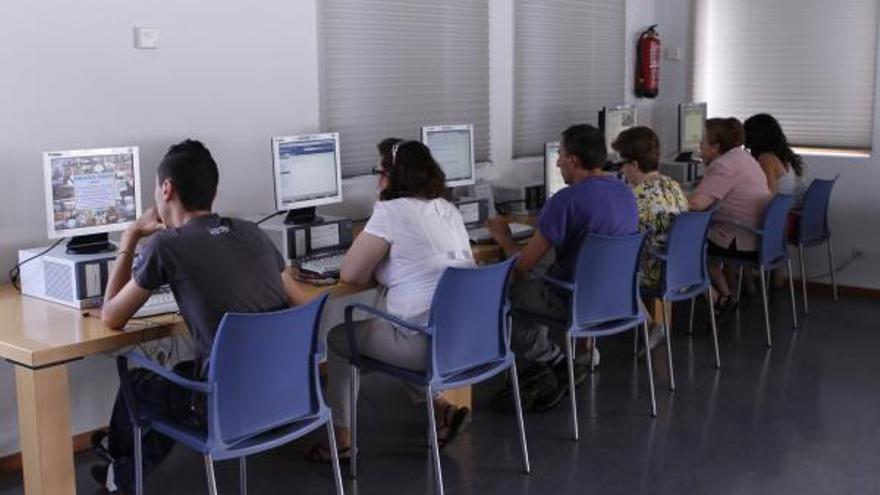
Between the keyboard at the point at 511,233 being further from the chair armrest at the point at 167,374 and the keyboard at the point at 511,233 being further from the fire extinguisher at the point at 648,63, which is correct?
the fire extinguisher at the point at 648,63

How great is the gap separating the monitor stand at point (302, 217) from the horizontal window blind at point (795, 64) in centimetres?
381

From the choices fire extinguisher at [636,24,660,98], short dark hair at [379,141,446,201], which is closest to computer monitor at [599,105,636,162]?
fire extinguisher at [636,24,660,98]

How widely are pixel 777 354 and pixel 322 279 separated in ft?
8.29

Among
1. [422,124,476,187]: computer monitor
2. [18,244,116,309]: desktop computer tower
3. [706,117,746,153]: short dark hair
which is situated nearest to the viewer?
[18,244,116,309]: desktop computer tower

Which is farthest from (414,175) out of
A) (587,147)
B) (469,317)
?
(587,147)

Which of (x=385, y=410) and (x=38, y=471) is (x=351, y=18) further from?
(x=38, y=471)

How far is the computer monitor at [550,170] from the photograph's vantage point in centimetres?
534

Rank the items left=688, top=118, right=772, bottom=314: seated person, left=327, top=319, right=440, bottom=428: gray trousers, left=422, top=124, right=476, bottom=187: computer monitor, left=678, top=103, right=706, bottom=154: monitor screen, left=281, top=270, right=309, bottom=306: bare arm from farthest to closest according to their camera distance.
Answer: left=678, top=103, right=706, bottom=154: monitor screen < left=688, top=118, right=772, bottom=314: seated person < left=422, top=124, right=476, bottom=187: computer monitor < left=327, top=319, right=440, bottom=428: gray trousers < left=281, top=270, right=309, bottom=306: bare arm

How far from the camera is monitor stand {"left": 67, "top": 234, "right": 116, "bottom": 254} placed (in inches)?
135

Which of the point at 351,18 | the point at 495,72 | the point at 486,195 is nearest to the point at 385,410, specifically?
the point at 486,195

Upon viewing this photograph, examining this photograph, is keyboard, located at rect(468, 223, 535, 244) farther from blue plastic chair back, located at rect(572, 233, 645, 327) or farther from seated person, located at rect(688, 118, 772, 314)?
seated person, located at rect(688, 118, 772, 314)

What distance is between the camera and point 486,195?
5.20 m

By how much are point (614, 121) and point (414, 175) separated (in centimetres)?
296

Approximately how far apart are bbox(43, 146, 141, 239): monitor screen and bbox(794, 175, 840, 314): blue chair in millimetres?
3805
